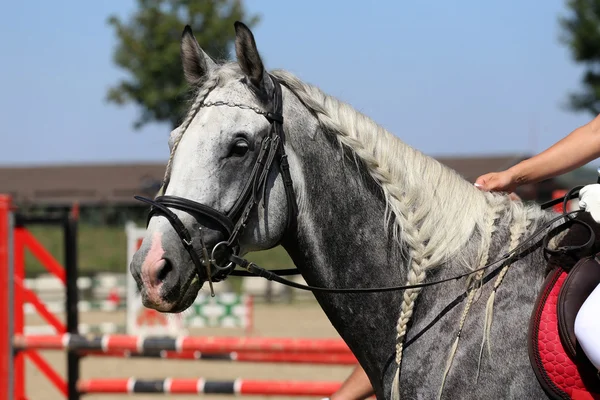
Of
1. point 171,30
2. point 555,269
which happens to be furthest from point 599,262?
point 171,30

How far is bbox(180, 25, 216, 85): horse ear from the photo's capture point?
2848 millimetres

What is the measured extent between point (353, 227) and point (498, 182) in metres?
0.60

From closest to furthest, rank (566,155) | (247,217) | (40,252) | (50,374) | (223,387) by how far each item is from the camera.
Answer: (247,217)
(566,155)
(223,387)
(50,374)
(40,252)

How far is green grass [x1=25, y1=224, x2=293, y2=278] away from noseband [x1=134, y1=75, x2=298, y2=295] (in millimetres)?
18010

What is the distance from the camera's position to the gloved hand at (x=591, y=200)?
8.22 feet

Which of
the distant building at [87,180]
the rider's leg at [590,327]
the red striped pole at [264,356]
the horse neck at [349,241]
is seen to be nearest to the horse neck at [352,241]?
the horse neck at [349,241]

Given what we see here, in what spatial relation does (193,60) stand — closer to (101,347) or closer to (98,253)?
(101,347)

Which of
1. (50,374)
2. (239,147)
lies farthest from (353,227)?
(50,374)

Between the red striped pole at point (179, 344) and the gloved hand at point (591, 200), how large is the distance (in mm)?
3459

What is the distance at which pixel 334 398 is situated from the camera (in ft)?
11.6

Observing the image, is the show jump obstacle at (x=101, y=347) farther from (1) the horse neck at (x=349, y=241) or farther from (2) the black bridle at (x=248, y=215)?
(2) the black bridle at (x=248, y=215)

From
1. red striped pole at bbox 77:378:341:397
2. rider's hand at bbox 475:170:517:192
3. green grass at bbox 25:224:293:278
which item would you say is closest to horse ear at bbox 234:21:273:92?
rider's hand at bbox 475:170:517:192

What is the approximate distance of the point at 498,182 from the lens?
2.91 m

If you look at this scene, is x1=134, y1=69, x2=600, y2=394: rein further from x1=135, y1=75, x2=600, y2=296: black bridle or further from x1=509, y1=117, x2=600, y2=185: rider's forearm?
x1=509, y1=117, x2=600, y2=185: rider's forearm
